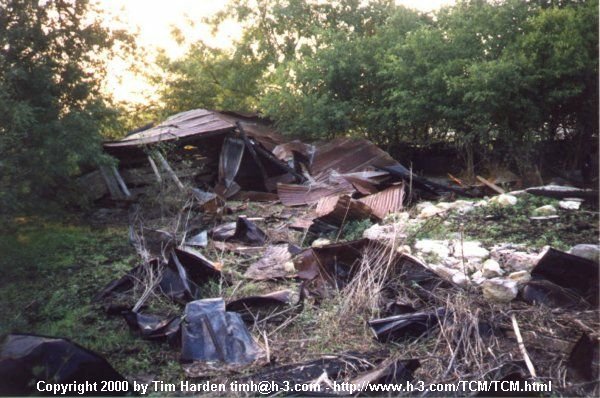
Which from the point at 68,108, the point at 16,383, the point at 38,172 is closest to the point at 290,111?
the point at 68,108

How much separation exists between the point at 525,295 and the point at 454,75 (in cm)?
838

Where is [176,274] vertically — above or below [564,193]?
above

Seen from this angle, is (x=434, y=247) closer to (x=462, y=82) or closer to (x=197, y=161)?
(x=462, y=82)

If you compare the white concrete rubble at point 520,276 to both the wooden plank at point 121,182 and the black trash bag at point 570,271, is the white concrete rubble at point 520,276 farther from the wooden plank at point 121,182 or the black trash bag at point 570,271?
the wooden plank at point 121,182

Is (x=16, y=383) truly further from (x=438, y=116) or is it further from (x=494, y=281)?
(x=438, y=116)

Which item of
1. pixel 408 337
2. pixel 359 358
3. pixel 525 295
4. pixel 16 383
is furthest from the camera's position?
pixel 525 295

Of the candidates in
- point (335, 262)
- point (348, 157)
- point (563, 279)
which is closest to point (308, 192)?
point (348, 157)

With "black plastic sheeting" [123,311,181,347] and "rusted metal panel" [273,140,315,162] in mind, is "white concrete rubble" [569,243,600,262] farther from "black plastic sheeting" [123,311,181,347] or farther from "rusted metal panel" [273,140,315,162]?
"rusted metal panel" [273,140,315,162]

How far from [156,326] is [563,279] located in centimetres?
348

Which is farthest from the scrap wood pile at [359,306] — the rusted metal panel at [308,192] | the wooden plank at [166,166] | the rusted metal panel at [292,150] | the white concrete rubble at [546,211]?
the rusted metal panel at [292,150]

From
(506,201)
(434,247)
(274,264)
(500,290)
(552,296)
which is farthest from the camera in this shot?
(506,201)

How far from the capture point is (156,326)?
4477 mm

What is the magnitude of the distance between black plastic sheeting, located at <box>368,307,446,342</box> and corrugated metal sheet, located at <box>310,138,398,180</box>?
24.5 feet

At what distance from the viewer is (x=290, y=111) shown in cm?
1459
